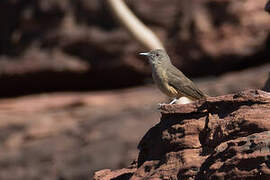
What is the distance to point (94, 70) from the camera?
21719mm

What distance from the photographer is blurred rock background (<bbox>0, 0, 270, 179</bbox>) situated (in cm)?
1923

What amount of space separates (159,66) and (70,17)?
10.1 meters

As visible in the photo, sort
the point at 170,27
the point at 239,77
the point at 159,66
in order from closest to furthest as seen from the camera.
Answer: the point at 159,66 → the point at 239,77 → the point at 170,27

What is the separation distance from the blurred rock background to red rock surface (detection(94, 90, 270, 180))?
9492mm

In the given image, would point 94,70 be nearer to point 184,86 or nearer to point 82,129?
point 82,129

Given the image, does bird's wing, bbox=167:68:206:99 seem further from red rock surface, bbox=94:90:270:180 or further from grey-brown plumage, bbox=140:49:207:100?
red rock surface, bbox=94:90:270:180

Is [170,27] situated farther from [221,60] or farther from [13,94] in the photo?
[13,94]

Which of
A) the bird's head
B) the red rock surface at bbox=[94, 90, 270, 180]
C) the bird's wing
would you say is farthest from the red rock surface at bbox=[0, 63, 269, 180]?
the red rock surface at bbox=[94, 90, 270, 180]

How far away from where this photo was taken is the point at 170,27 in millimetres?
20844

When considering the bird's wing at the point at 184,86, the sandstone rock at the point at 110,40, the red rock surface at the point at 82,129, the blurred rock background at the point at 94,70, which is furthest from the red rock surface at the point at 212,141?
the sandstone rock at the point at 110,40

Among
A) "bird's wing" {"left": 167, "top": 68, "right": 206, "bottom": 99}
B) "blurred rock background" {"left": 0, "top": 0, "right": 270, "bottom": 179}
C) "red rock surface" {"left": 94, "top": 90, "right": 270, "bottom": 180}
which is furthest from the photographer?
"blurred rock background" {"left": 0, "top": 0, "right": 270, "bottom": 179}

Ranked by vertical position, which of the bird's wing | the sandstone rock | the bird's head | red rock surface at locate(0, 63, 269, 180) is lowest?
red rock surface at locate(0, 63, 269, 180)

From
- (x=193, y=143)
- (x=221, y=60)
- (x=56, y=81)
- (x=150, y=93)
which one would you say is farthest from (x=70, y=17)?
(x=193, y=143)

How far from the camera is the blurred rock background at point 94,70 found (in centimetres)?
1923
